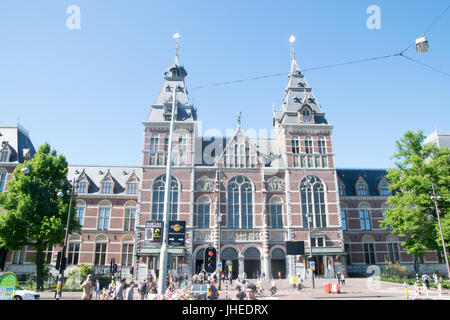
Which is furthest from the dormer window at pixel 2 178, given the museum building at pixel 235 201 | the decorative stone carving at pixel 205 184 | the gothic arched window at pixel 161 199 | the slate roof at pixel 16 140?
the decorative stone carving at pixel 205 184

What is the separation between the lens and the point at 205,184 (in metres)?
36.2

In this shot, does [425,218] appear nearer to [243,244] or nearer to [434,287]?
[434,287]

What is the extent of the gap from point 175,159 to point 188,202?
5.76 m

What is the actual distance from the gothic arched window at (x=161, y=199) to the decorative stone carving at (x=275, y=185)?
11453mm

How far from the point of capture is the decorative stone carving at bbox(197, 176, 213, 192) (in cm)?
3597

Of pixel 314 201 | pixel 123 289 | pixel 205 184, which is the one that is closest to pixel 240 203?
pixel 205 184

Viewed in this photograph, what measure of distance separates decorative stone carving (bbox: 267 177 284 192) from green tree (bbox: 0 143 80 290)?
2178 cm

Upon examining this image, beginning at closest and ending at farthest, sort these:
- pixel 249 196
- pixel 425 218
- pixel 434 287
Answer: pixel 434 287 < pixel 425 218 < pixel 249 196

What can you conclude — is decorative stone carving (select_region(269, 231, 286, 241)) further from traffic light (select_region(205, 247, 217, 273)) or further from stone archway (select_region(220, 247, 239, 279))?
traffic light (select_region(205, 247, 217, 273))

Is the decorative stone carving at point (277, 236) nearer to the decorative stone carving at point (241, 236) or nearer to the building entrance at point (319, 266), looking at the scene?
the decorative stone carving at point (241, 236)

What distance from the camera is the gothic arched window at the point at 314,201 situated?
3516 centimetres

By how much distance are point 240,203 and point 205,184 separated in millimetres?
4873
